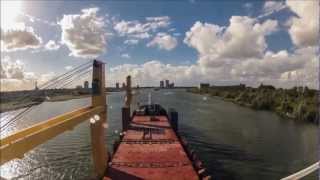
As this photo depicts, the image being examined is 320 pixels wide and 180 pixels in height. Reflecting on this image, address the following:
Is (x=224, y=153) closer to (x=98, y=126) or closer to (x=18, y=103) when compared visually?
(x=98, y=126)

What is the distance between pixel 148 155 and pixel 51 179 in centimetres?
742

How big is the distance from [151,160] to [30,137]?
701cm

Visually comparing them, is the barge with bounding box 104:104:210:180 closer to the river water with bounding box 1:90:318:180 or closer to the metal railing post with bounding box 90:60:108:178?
the metal railing post with bounding box 90:60:108:178

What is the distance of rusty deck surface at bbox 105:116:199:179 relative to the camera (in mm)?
12266

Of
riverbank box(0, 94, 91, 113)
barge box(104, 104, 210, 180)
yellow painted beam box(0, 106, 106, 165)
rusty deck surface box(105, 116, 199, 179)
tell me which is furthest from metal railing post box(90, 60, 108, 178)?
yellow painted beam box(0, 106, 106, 165)

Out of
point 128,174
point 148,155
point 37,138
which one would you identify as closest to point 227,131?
point 148,155

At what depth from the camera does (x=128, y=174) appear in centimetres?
1235

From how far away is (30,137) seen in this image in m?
8.41

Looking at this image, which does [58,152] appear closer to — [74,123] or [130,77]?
[74,123]

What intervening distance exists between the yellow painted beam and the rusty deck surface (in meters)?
2.88

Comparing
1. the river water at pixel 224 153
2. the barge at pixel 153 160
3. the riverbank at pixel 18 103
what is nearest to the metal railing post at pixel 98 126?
the barge at pixel 153 160

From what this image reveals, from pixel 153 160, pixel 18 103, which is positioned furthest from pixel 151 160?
pixel 18 103

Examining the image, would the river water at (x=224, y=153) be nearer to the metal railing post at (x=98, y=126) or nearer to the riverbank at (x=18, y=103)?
the metal railing post at (x=98, y=126)

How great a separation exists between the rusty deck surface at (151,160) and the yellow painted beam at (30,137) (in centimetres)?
288
